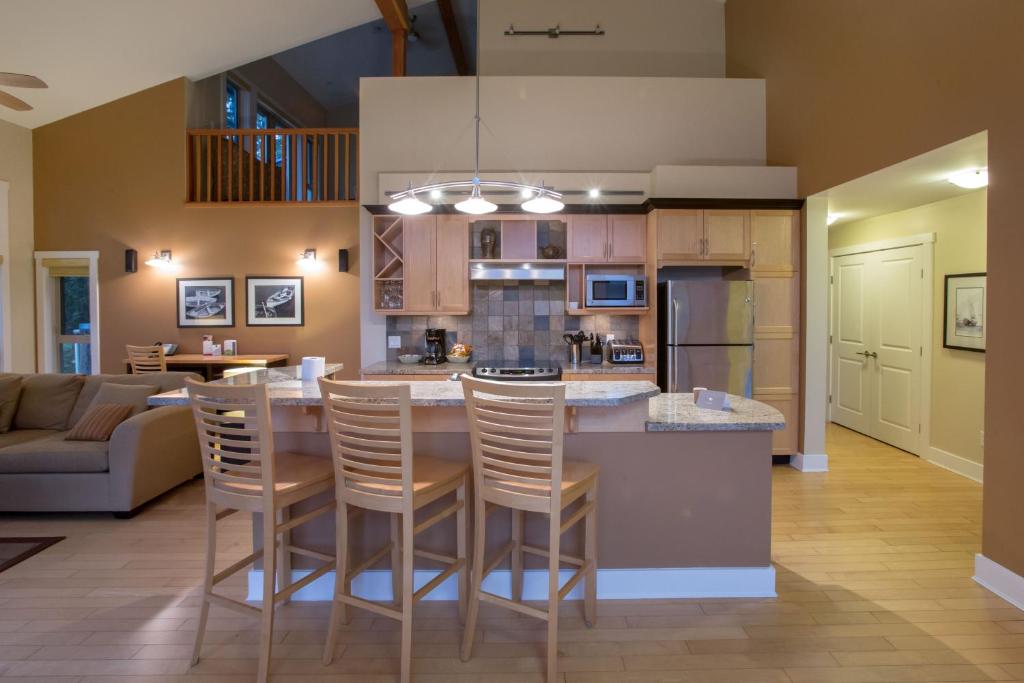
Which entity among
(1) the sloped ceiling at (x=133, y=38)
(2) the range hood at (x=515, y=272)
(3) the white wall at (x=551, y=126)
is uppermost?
(1) the sloped ceiling at (x=133, y=38)

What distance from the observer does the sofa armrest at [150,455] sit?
11.4 feet

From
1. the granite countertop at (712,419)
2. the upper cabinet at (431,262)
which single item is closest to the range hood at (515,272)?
the upper cabinet at (431,262)

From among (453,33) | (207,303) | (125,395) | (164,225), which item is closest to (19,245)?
(164,225)

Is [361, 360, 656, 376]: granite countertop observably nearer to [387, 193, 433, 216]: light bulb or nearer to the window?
[387, 193, 433, 216]: light bulb

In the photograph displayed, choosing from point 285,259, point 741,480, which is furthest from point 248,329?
point 741,480

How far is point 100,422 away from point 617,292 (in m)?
3.96

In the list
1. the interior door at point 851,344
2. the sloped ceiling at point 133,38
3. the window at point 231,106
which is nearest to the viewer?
the sloped ceiling at point 133,38

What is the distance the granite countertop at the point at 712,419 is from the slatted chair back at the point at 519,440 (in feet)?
2.15

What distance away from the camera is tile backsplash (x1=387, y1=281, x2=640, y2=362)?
16.7ft

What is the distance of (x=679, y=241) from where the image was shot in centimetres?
452

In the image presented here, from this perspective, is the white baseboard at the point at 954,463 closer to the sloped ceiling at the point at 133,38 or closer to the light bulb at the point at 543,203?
the light bulb at the point at 543,203

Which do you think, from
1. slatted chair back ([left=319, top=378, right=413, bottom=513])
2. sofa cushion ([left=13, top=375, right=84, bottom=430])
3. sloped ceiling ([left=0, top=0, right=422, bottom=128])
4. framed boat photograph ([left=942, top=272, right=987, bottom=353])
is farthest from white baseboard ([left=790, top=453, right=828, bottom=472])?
sloped ceiling ([left=0, top=0, right=422, bottom=128])

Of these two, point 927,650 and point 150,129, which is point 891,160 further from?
point 150,129

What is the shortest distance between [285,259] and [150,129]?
213 centimetres
